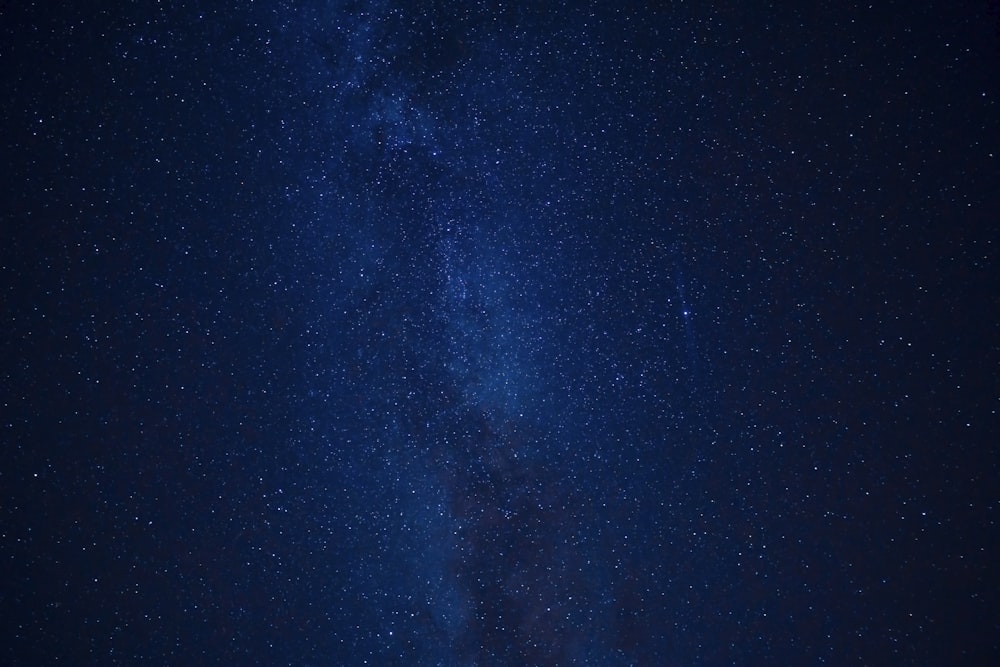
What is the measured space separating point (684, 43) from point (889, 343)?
0.79 meters

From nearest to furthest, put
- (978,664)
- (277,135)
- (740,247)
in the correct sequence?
(277,135), (740,247), (978,664)

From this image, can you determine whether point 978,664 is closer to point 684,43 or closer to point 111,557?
point 684,43

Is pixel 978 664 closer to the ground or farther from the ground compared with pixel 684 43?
closer to the ground

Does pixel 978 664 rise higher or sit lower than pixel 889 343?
lower

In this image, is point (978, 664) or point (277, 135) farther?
point (978, 664)

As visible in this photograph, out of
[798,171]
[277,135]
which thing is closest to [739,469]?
[798,171]

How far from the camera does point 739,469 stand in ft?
3.88

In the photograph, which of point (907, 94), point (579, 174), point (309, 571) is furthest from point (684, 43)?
point (309, 571)

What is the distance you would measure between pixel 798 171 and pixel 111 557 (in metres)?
1.64

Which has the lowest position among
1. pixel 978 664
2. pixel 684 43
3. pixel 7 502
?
pixel 978 664

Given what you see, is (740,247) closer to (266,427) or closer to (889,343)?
(889,343)

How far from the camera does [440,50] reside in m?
1.03

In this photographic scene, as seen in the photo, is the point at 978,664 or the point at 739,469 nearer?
the point at 739,469

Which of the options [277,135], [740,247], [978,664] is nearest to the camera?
[277,135]
